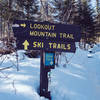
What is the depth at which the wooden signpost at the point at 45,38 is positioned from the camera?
2441 millimetres

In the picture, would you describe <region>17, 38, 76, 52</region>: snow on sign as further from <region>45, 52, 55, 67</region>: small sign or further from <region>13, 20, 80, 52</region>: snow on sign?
<region>45, 52, 55, 67</region>: small sign

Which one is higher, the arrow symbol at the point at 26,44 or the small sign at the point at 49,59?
the arrow symbol at the point at 26,44

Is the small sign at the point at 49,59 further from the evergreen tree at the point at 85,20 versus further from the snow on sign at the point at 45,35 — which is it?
the evergreen tree at the point at 85,20

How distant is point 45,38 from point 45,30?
0.19 meters

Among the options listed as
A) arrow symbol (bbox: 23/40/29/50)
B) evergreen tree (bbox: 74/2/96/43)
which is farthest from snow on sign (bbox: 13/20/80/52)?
evergreen tree (bbox: 74/2/96/43)

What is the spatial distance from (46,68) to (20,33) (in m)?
1.04

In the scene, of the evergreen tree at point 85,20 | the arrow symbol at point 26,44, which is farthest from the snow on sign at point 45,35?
the evergreen tree at point 85,20

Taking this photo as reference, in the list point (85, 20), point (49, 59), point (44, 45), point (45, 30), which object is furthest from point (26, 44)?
point (85, 20)

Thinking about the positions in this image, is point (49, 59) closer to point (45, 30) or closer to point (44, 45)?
point (44, 45)

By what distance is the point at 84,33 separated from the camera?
16.5m

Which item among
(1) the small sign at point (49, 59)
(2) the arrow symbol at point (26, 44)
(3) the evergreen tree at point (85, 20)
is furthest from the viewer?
(3) the evergreen tree at point (85, 20)

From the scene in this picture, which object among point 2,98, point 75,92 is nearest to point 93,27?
point 75,92

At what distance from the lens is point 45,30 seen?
256cm

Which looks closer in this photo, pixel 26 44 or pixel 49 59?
pixel 26 44
